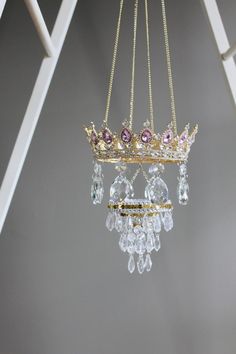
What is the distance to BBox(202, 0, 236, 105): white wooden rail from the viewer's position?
5.90 ft

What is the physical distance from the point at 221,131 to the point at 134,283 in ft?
3.81

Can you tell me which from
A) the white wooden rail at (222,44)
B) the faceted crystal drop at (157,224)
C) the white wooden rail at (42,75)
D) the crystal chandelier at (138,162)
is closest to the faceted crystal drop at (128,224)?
the crystal chandelier at (138,162)

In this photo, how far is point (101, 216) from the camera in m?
2.91

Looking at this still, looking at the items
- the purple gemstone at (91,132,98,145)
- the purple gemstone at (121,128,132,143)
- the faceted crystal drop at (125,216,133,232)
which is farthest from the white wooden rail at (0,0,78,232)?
the faceted crystal drop at (125,216,133,232)

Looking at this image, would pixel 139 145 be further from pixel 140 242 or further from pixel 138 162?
pixel 140 242

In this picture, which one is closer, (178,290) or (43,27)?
(43,27)

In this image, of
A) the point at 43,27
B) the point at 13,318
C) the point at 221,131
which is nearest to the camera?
the point at 43,27

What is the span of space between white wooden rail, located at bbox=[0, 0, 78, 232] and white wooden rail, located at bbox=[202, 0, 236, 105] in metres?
0.60

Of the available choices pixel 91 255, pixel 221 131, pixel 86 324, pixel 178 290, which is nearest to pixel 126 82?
pixel 221 131

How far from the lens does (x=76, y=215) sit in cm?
292

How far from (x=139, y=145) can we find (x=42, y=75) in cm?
53

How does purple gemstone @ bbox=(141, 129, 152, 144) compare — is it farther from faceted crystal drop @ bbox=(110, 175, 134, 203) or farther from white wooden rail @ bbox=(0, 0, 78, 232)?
white wooden rail @ bbox=(0, 0, 78, 232)

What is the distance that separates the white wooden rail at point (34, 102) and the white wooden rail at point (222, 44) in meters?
0.60

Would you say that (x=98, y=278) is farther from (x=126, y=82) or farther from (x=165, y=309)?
(x=126, y=82)
